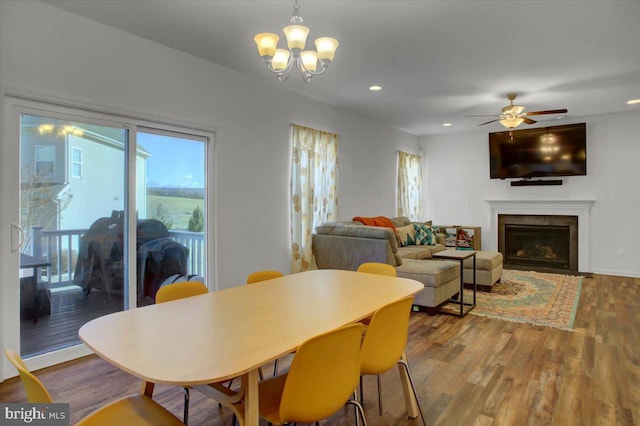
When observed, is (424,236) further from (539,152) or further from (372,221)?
(539,152)

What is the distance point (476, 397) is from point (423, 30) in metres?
2.82

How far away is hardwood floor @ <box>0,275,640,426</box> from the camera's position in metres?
2.25

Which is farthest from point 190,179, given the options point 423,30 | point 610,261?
point 610,261

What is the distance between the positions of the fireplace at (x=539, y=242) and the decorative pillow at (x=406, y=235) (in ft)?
7.12

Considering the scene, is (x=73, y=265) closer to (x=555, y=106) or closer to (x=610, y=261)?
(x=555, y=106)

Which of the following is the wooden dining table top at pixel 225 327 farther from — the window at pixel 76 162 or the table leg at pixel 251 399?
the window at pixel 76 162

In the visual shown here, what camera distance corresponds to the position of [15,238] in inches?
106

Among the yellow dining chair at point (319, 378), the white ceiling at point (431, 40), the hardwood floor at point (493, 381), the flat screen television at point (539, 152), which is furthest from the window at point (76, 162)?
the flat screen television at point (539, 152)

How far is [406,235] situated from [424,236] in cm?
44

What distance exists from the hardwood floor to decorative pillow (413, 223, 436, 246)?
2.71 metres

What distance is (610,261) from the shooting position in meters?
6.40

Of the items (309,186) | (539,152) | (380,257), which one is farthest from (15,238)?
(539,152)

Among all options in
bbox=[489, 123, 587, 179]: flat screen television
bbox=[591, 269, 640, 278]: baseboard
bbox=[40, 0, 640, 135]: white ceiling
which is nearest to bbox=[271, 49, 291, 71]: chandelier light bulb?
bbox=[40, 0, 640, 135]: white ceiling

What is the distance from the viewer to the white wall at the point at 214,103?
8.93ft
